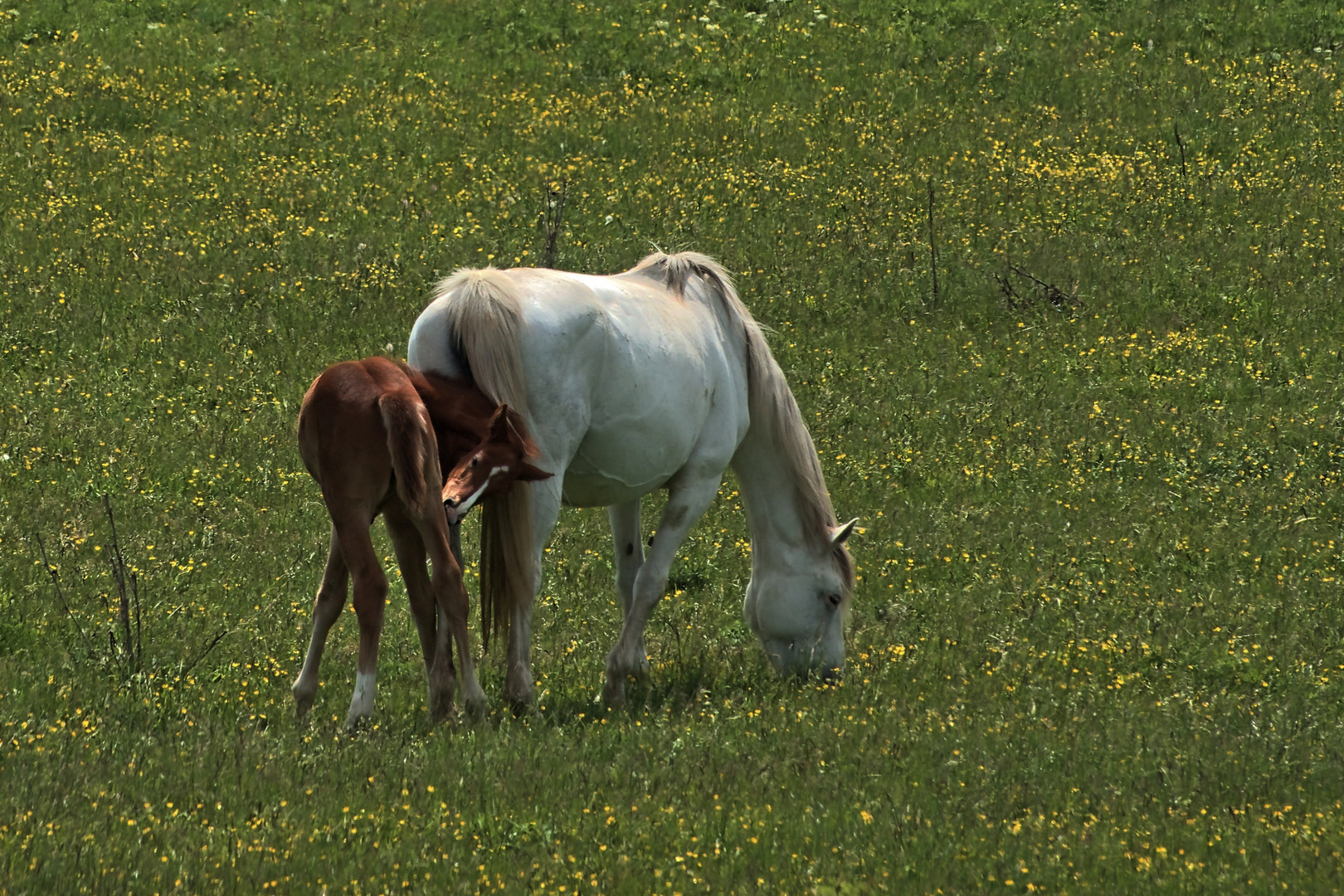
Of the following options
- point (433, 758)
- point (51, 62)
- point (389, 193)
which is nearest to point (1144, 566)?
point (433, 758)

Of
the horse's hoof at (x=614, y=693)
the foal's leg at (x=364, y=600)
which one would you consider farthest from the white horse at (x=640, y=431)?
the foal's leg at (x=364, y=600)

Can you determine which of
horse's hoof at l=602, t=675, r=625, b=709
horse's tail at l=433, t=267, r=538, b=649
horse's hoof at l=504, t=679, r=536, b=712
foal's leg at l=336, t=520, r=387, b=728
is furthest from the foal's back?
horse's hoof at l=602, t=675, r=625, b=709

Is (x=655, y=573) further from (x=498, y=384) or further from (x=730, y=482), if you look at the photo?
(x=730, y=482)

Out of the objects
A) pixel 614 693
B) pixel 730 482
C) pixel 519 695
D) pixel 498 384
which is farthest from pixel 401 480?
pixel 730 482

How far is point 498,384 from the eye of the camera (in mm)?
7203

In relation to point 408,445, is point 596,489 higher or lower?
lower

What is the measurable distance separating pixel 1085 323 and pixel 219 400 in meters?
8.86

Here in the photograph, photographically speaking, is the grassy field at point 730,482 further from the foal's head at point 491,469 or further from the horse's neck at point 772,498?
the foal's head at point 491,469

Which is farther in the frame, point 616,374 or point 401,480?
point 616,374

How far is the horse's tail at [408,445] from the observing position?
6434 mm

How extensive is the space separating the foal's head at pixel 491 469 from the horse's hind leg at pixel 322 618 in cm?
61

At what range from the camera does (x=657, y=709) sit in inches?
309

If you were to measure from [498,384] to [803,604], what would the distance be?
2.58 metres

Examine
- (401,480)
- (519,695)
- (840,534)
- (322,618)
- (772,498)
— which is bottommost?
(519,695)
